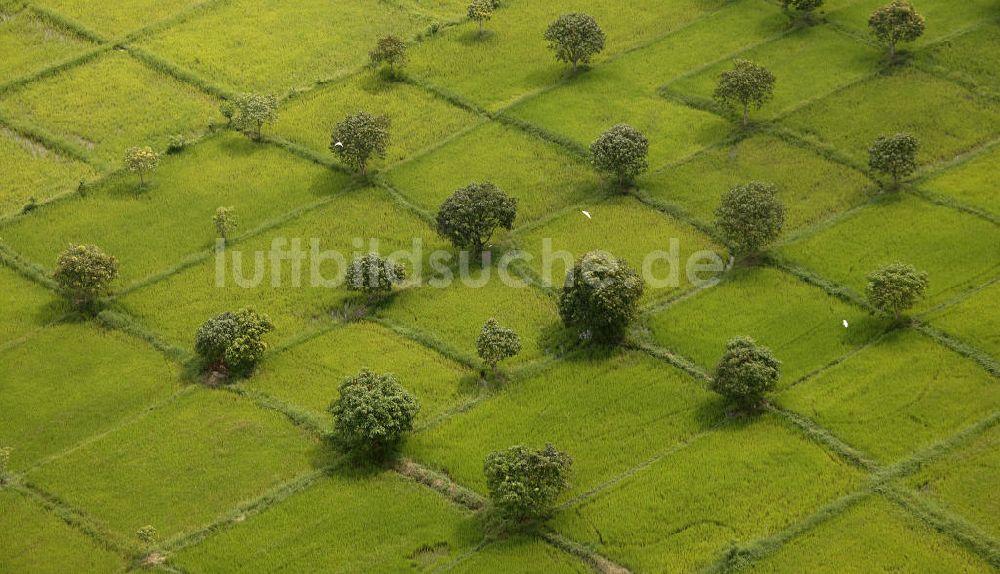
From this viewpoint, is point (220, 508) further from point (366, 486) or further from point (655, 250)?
point (655, 250)

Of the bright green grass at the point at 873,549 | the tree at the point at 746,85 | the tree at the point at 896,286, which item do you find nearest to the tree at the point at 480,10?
the tree at the point at 746,85

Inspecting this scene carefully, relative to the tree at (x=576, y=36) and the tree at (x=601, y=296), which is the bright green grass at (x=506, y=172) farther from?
the tree at (x=601, y=296)

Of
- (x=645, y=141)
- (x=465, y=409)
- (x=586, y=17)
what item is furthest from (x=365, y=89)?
(x=465, y=409)

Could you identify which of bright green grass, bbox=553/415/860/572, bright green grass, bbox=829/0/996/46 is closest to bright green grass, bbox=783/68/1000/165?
bright green grass, bbox=829/0/996/46

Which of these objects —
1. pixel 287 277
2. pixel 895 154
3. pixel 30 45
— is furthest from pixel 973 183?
pixel 30 45

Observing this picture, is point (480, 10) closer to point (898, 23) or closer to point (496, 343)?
point (898, 23)

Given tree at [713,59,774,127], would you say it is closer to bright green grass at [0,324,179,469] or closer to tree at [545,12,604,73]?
tree at [545,12,604,73]
